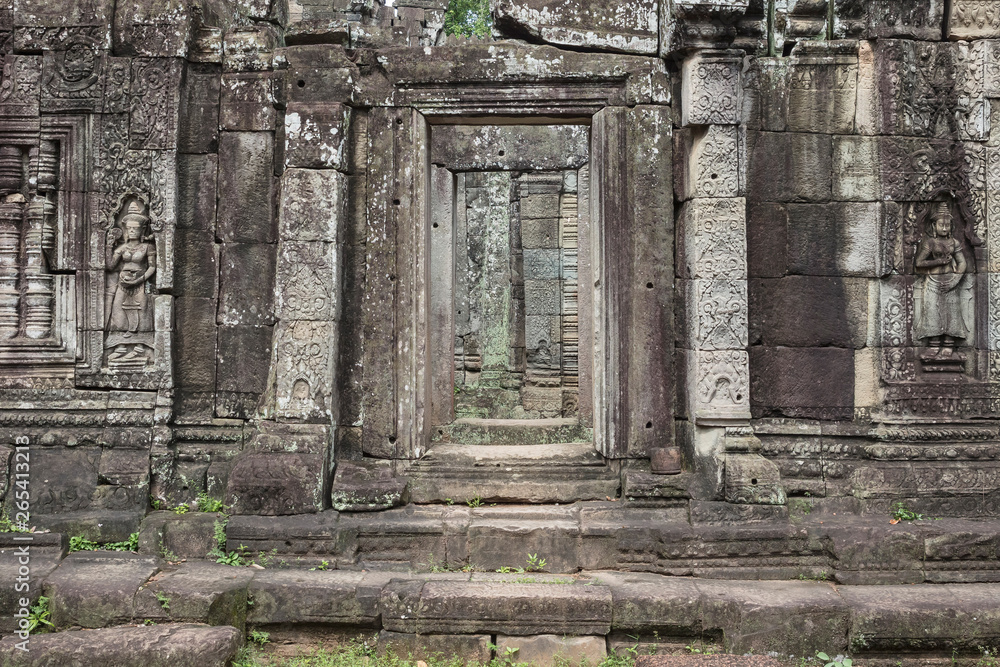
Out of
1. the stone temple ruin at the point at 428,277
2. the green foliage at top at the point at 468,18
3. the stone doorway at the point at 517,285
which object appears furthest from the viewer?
the green foliage at top at the point at 468,18

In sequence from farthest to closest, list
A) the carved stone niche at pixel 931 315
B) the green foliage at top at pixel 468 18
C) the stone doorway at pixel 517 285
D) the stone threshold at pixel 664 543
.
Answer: the green foliage at top at pixel 468 18 → the stone doorway at pixel 517 285 → the carved stone niche at pixel 931 315 → the stone threshold at pixel 664 543

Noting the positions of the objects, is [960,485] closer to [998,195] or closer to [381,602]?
[998,195]

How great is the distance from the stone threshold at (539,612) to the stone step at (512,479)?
0.86 meters

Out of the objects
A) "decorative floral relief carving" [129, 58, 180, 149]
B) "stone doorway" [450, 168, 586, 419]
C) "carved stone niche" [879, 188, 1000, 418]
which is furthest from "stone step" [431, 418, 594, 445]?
"stone doorway" [450, 168, 586, 419]

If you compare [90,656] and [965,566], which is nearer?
[90,656]

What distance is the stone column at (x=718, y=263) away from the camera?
17.1 ft

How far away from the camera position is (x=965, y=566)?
4855 millimetres

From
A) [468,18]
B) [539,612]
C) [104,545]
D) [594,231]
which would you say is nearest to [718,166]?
[594,231]

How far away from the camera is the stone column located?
17.1 ft

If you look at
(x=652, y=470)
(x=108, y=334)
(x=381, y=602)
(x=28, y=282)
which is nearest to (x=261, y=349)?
(x=108, y=334)

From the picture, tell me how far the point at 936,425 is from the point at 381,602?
3.79 metres

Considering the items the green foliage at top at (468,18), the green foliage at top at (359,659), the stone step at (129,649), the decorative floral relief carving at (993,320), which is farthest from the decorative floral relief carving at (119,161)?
the green foliage at top at (468,18)

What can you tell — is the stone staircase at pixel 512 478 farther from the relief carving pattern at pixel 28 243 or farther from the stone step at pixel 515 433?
the relief carving pattern at pixel 28 243

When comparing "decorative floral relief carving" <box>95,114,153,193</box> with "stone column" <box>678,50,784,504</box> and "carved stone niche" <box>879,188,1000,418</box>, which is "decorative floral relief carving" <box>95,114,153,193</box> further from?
"carved stone niche" <box>879,188,1000,418</box>
